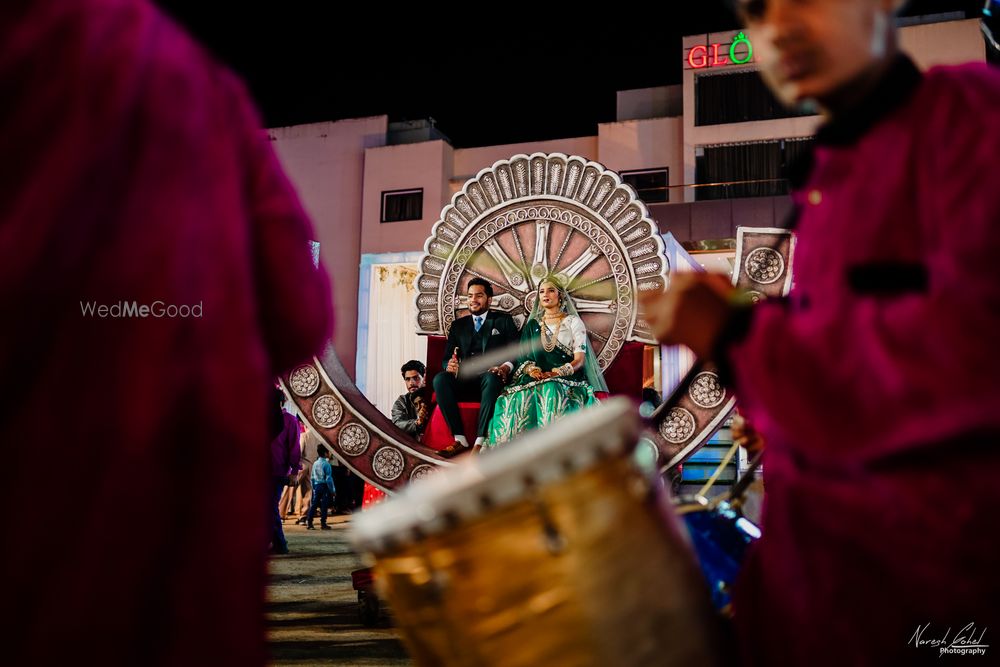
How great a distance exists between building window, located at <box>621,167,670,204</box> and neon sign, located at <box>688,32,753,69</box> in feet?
7.44

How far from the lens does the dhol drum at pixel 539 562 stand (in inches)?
36.4

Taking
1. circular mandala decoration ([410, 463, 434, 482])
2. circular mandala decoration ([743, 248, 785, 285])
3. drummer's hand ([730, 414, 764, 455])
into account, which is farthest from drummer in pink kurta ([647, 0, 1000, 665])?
circular mandala decoration ([410, 463, 434, 482])

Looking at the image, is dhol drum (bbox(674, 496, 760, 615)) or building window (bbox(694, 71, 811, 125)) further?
building window (bbox(694, 71, 811, 125))

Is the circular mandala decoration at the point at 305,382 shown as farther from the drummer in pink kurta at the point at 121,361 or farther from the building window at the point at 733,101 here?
the building window at the point at 733,101

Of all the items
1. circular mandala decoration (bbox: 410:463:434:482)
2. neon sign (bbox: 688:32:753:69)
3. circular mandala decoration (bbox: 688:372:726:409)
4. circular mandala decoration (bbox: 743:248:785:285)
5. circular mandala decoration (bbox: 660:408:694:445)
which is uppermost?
neon sign (bbox: 688:32:753:69)

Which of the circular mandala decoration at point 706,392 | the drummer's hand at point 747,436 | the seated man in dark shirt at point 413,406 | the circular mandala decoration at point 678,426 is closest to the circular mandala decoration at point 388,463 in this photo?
the seated man in dark shirt at point 413,406

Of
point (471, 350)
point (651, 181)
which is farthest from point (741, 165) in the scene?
point (471, 350)

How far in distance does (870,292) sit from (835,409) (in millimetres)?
183

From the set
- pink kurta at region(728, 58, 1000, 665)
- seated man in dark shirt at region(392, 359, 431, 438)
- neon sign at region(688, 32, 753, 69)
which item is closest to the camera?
pink kurta at region(728, 58, 1000, 665)

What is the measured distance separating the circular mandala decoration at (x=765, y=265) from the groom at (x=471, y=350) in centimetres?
176

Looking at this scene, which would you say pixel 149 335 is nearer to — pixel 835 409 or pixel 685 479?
pixel 835 409

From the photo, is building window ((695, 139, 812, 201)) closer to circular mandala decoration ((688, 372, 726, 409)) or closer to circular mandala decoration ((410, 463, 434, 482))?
circular mandala decoration ((688, 372, 726, 409))

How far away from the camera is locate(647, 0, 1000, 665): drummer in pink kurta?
87 centimetres

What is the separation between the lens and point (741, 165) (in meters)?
14.9
